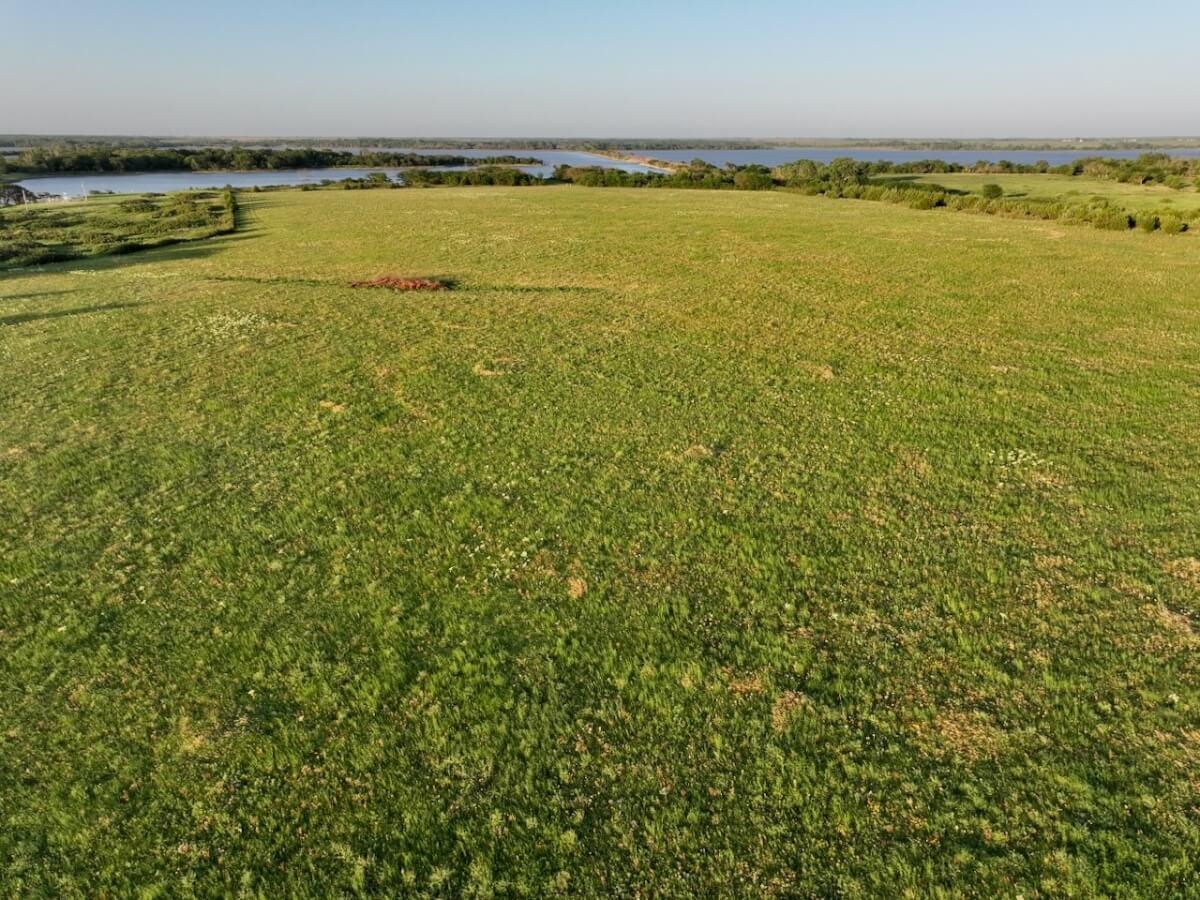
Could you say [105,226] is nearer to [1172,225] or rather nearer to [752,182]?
[752,182]

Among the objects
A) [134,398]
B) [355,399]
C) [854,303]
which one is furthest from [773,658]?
[854,303]

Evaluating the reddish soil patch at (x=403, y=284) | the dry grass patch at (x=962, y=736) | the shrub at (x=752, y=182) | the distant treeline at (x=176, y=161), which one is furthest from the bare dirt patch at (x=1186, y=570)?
the distant treeline at (x=176, y=161)

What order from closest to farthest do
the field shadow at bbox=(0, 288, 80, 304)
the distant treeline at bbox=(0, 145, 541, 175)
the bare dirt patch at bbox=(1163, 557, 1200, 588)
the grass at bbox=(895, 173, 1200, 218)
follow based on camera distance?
the bare dirt patch at bbox=(1163, 557, 1200, 588)
the field shadow at bbox=(0, 288, 80, 304)
the grass at bbox=(895, 173, 1200, 218)
the distant treeline at bbox=(0, 145, 541, 175)

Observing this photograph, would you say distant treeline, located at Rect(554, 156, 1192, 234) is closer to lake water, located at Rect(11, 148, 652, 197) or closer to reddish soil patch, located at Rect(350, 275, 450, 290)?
lake water, located at Rect(11, 148, 652, 197)

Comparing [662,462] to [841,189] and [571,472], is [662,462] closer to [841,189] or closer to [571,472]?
[571,472]

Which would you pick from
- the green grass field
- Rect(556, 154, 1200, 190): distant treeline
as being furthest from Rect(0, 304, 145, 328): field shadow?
Rect(556, 154, 1200, 190): distant treeline

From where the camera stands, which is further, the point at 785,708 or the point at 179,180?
the point at 179,180

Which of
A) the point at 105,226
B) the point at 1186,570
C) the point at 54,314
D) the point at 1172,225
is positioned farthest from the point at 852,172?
the point at 1186,570
